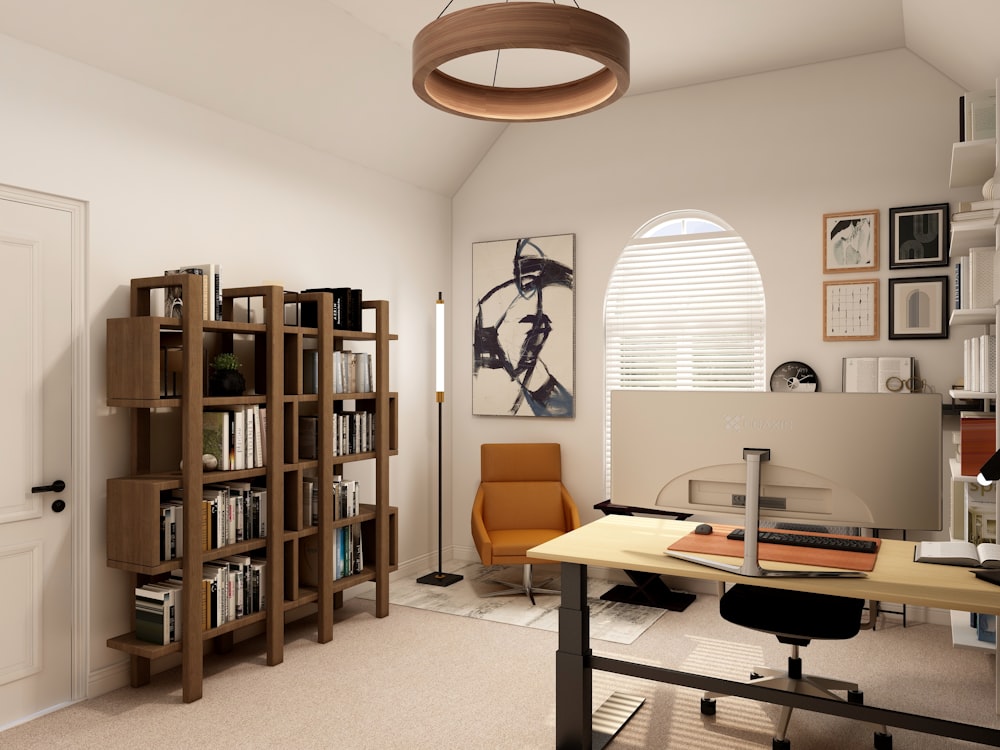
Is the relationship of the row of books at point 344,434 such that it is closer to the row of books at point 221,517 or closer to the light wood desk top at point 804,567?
the row of books at point 221,517

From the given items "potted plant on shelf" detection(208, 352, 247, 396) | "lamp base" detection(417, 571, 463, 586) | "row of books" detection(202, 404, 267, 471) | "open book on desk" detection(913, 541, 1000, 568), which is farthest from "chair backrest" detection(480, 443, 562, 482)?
"open book on desk" detection(913, 541, 1000, 568)

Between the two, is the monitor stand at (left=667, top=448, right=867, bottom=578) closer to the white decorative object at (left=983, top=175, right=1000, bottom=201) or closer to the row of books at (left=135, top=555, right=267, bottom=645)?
the white decorative object at (left=983, top=175, right=1000, bottom=201)

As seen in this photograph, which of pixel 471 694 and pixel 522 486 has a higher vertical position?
pixel 522 486

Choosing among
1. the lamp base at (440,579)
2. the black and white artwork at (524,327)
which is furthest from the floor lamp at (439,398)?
the black and white artwork at (524,327)

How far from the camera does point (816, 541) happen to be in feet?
8.64

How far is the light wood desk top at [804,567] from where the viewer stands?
6.86 ft

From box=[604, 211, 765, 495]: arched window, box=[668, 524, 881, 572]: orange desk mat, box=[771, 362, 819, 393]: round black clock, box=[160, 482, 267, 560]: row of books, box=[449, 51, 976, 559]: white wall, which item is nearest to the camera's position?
box=[668, 524, 881, 572]: orange desk mat

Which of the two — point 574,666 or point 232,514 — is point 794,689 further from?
point 232,514

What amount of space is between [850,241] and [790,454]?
9.32 ft

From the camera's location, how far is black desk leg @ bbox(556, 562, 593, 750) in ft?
8.68

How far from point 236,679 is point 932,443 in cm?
309

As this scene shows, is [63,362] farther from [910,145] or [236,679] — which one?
[910,145]

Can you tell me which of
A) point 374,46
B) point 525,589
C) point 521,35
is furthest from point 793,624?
point 374,46

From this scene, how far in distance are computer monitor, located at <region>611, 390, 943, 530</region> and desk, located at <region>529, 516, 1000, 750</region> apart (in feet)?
0.60
